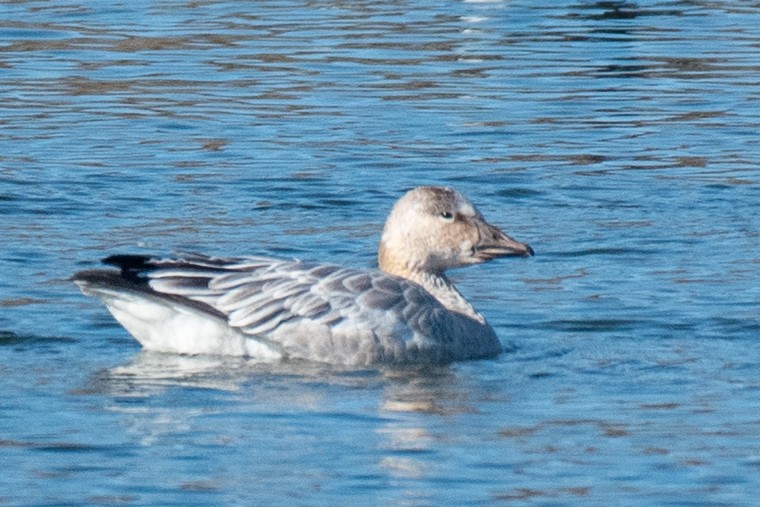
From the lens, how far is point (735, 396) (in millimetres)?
9156

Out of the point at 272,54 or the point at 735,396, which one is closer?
the point at 735,396

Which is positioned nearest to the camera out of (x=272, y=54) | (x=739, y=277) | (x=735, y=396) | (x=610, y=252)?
(x=735, y=396)

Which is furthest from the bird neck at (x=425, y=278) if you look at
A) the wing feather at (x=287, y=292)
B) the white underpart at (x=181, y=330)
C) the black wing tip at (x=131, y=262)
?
the black wing tip at (x=131, y=262)

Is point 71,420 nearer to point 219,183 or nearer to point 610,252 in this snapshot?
point 610,252

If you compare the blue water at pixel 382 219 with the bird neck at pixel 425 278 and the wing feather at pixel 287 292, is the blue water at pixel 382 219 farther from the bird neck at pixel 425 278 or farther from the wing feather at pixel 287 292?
the bird neck at pixel 425 278

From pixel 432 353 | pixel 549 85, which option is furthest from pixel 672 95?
pixel 432 353

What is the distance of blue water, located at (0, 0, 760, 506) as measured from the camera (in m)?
8.09

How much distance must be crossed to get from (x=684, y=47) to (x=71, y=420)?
14465mm

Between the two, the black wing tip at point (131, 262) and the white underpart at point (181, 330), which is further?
the white underpart at point (181, 330)

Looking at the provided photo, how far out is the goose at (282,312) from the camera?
9.78 meters

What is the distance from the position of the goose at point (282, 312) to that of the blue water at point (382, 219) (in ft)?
0.58

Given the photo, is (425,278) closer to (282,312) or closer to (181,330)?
(282,312)

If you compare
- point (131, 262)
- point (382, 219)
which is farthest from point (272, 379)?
point (382, 219)

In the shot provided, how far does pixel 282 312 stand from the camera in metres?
9.95
